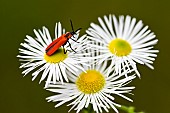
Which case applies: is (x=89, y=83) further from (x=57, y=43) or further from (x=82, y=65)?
(x=57, y=43)

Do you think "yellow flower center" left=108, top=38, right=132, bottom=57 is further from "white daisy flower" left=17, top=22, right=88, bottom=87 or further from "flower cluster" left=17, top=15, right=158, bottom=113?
"white daisy flower" left=17, top=22, right=88, bottom=87

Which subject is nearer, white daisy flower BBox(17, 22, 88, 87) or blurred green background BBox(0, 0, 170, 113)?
white daisy flower BBox(17, 22, 88, 87)

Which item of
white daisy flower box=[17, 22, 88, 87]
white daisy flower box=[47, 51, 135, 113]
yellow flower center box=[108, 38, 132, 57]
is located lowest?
white daisy flower box=[47, 51, 135, 113]

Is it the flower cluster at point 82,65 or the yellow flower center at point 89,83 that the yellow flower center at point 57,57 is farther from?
the yellow flower center at point 89,83

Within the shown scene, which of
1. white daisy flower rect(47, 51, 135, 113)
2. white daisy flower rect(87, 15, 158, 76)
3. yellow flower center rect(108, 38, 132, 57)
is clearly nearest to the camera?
white daisy flower rect(47, 51, 135, 113)

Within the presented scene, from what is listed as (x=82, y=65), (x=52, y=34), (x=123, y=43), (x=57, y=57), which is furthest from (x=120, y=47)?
(x=52, y=34)

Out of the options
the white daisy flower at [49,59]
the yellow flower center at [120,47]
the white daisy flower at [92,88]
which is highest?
the yellow flower center at [120,47]

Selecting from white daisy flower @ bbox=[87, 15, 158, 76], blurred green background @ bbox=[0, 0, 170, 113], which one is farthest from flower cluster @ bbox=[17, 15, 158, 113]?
blurred green background @ bbox=[0, 0, 170, 113]

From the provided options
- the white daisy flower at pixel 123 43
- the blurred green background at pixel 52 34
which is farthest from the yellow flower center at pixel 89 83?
the blurred green background at pixel 52 34
